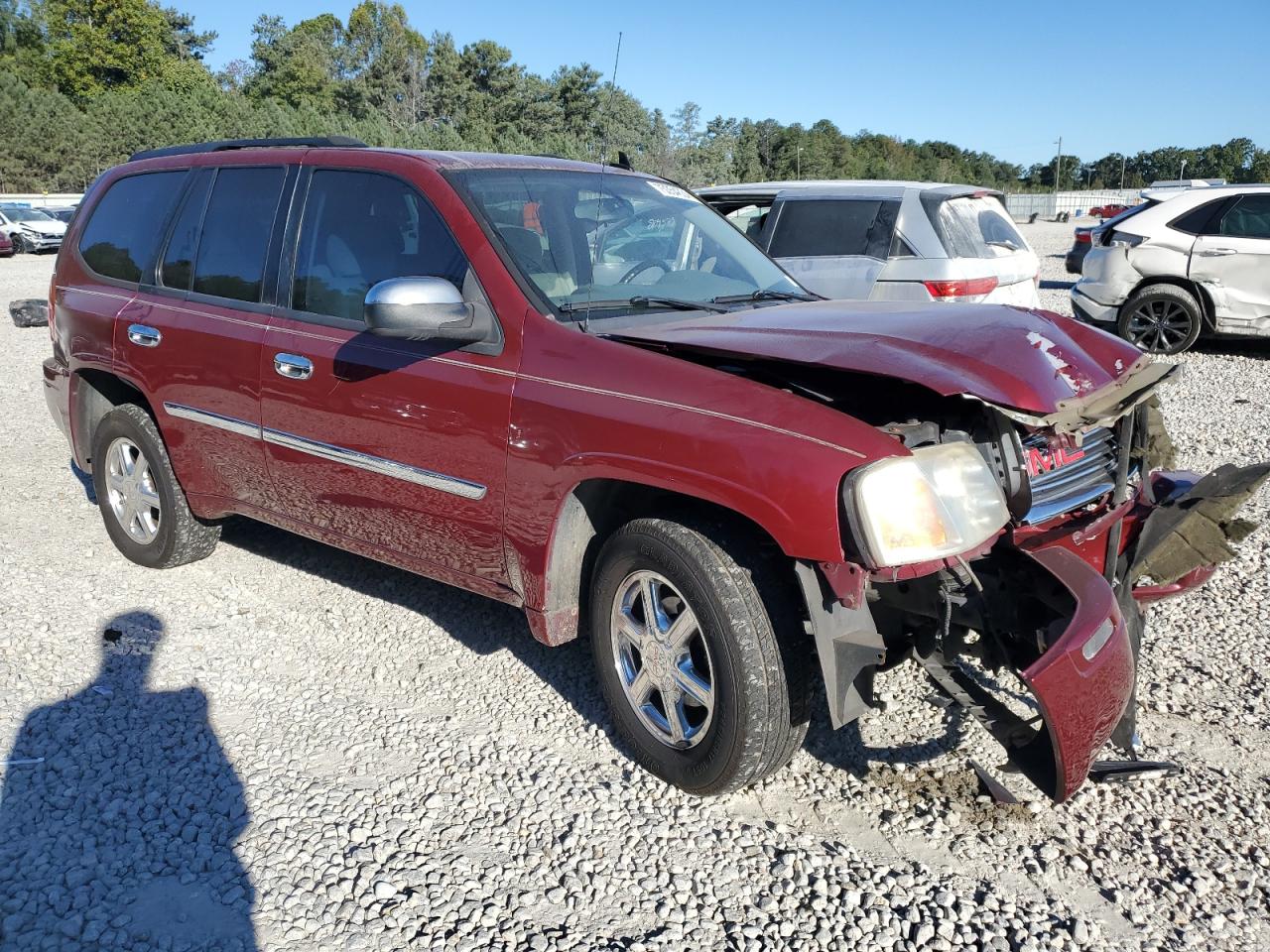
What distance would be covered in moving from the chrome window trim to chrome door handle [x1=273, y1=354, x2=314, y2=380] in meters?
0.25

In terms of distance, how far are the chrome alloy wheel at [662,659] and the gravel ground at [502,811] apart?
0.74ft

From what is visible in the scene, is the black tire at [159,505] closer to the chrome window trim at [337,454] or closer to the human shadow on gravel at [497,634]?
the chrome window trim at [337,454]

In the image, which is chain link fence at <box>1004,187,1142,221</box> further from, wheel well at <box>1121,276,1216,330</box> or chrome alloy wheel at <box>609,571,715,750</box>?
chrome alloy wheel at <box>609,571,715,750</box>

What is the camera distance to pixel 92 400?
5.24 m

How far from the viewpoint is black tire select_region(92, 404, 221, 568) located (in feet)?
15.9

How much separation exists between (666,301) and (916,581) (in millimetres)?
1424

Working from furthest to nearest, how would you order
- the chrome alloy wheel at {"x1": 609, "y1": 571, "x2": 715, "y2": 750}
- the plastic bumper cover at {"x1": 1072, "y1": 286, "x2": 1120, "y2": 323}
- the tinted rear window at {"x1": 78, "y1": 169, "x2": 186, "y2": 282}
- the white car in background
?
the white car in background → the plastic bumper cover at {"x1": 1072, "y1": 286, "x2": 1120, "y2": 323} → the tinted rear window at {"x1": 78, "y1": 169, "x2": 186, "y2": 282} → the chrome alloy wheel at {"x1": 609, "y1": 571, "x2": 715, "y2": 750}

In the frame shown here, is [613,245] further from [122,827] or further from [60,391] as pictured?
[60,391]

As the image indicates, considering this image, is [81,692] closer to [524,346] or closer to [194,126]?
[524,346]

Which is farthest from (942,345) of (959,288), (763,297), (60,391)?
(959,288)

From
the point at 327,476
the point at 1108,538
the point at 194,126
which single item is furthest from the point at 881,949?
the point at 194,126

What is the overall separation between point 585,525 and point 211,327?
2.06 metres

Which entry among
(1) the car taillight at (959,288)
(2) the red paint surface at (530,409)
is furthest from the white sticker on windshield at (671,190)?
(1) the car taillight at (959,288)

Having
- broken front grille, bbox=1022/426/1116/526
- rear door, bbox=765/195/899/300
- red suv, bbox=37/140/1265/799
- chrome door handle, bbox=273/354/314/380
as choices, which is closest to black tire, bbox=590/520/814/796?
red suv, bbox=37/140/1265/799
